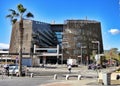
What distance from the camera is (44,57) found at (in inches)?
7717

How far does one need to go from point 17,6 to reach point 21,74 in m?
9.59

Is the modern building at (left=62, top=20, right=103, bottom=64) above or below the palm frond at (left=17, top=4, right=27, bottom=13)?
above

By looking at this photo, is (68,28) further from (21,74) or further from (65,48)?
(21,74)

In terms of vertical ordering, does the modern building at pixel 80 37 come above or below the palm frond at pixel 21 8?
above

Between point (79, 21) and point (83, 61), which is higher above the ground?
point (79, 21)

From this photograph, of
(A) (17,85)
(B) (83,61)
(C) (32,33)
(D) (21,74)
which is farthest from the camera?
(C) (32,33)

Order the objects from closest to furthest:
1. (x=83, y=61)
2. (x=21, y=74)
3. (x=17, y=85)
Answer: (x=17, y=85)
(x=21, y=74)
(x=83, y=61)

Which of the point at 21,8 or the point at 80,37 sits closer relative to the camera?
the point at 21,8

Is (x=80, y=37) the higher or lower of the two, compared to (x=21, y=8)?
higher

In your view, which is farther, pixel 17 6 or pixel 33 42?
pixel 33 42

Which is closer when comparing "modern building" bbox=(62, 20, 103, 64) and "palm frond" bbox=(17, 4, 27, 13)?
"palm frond" bbox=(17, 4, 27, 13)

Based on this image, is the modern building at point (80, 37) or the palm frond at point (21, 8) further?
the modern building at point (80, 37)

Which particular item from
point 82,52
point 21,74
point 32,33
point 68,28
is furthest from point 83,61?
point 21,74

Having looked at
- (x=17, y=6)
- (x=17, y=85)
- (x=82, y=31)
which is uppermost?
(x=82, y=31)
